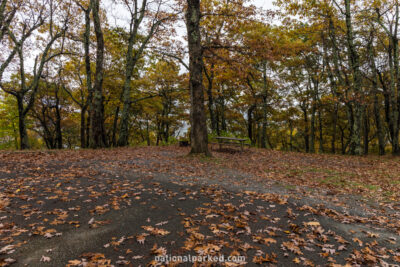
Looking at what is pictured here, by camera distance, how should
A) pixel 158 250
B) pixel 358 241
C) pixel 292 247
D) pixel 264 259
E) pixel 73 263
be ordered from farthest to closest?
pixel 358 241 < pixel 292 247 < pixel 158 250 < pixel 264 259 < pixel 73 263

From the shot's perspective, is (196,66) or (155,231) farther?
(196,66)

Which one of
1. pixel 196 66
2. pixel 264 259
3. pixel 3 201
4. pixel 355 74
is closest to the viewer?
pixel 264 259

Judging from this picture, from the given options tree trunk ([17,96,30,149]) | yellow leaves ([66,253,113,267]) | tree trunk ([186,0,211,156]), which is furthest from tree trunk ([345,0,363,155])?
tree trunk ([17,96,30,149])

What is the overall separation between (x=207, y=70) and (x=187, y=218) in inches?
712

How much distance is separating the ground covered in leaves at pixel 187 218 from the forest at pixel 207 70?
16.9 feet

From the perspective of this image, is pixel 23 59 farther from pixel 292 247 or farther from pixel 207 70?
pixel 292 247

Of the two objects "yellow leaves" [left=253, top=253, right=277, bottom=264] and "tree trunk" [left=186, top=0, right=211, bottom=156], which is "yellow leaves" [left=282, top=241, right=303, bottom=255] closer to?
"yellow leaves" [left=253, top=253, right=277, bottom=264]

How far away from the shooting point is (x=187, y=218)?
13.9ft

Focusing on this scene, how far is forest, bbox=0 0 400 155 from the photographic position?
515 inches

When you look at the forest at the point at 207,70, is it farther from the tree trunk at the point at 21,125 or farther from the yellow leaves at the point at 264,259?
the yellow leaves at the point at 264,259

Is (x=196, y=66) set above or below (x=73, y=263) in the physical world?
above

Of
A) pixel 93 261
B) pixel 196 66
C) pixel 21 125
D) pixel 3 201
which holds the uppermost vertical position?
pixel 196 66

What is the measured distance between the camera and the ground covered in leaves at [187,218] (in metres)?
3.18

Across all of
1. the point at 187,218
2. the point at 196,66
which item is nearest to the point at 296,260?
the point at 187,218
